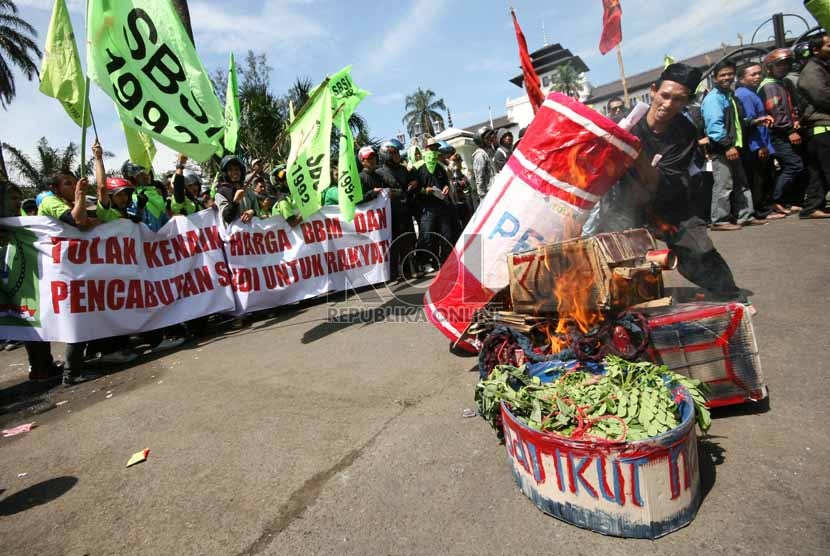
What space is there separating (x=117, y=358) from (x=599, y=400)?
5401mm

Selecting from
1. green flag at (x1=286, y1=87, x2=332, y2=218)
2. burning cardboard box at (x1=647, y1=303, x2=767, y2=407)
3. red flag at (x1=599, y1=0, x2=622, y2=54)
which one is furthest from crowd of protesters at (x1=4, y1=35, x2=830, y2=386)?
burning cardboard box at (x1=647, y1=303, x2=767, y2=407)

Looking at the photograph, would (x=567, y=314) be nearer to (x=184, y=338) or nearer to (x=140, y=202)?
(x=184, y=338)

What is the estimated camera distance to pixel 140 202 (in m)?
6.24

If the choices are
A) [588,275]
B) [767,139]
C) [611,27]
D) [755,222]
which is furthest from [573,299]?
[767,139]

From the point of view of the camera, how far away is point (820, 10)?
5.75 metres

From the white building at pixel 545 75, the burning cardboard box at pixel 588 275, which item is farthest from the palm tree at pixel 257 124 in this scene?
the white building at pixel 545 75

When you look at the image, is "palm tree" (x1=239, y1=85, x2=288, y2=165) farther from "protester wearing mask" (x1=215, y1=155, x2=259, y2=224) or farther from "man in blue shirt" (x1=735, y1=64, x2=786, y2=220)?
"man in blue shirt" (x1=735, y1=64, x2=786, y2=220)

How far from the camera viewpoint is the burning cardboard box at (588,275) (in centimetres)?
281

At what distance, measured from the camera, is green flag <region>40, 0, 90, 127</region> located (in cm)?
470

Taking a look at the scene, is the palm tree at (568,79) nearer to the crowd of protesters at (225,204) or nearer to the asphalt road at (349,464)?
the crowd of protesters at (225,204)

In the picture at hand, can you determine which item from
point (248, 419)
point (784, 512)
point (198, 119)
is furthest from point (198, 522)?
point (198, 119)

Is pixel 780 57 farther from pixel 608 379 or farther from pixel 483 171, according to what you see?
pixel 608 379

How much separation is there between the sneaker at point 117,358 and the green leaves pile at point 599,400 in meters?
4.74

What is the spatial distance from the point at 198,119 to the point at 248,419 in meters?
3.05
